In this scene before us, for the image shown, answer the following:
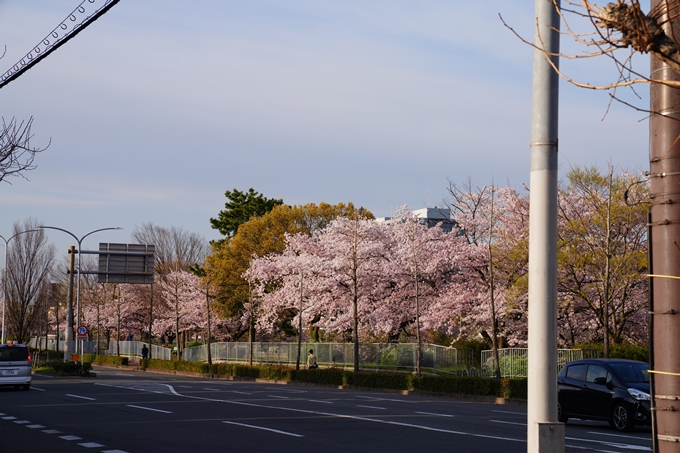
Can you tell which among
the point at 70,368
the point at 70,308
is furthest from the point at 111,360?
the point at 70,368

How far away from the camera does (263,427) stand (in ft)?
52.1

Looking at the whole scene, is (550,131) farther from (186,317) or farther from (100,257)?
(186,317)

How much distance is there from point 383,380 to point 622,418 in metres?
18.7

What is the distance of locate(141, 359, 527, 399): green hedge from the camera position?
1120 inches

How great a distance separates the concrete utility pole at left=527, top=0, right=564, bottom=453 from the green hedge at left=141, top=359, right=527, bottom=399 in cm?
2286

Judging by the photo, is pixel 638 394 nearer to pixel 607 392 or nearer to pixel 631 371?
pixel 607 392

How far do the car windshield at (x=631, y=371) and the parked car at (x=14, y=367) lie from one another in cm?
2012

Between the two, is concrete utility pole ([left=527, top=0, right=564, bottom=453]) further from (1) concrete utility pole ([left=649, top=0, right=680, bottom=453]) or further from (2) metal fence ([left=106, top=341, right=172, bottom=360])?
(2) metal fence ([left=106, top=341, right=172, bottom=360])

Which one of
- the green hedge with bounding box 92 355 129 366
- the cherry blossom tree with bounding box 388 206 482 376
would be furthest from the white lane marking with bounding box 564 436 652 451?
the green hedge with bounding box 92 355 129 366

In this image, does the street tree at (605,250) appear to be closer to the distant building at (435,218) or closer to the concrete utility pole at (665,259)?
the distant building at (435,218)

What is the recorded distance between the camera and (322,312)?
48.9 meters

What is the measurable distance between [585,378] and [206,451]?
946cm

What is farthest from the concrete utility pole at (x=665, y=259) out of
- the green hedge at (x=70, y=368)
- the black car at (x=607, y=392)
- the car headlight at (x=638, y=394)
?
the green hedge at (x=70, y=368)

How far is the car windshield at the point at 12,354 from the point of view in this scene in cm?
2856
